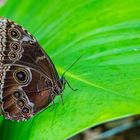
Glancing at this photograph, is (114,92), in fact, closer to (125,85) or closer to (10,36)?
(125,85)

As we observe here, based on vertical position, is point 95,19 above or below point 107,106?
above

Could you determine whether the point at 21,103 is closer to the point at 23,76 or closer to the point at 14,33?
the point at 23,76

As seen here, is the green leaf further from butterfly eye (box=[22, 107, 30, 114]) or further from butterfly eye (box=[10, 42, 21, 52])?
butterfly eye (box=[10, 42, 21, 52])

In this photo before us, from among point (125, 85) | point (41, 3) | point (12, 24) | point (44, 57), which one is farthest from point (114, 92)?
point (41, 3)

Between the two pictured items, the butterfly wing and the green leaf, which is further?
the butterfly wing

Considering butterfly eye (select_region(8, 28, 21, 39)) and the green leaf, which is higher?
butterfly eye (select_region(8, 28, 21, 39))

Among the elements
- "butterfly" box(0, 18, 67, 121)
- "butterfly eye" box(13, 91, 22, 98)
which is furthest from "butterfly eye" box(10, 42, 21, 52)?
"butterfly eye" box(13, 91, 22, 98)

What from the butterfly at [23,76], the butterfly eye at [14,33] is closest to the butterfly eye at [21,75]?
the butterfly at [23,76]
